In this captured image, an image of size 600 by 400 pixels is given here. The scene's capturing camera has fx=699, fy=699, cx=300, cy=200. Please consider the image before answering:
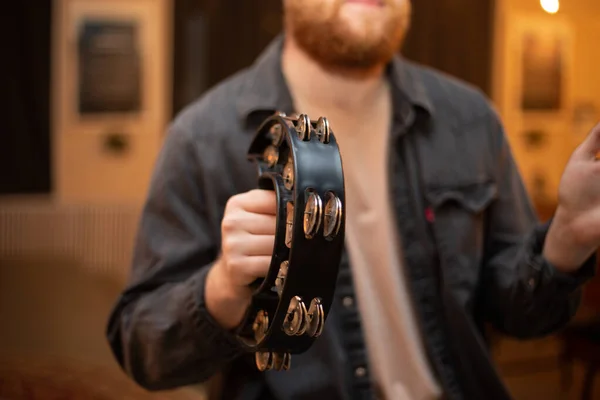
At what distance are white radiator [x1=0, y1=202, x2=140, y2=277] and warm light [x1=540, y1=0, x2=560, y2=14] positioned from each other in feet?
6.29

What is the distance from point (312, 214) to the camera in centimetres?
40

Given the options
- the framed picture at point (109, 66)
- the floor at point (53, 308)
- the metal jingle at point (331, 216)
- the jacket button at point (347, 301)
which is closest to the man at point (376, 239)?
the jacket button at point (347, 301)

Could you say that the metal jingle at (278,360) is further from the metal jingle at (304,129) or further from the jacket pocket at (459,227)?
the jacket pocket at (459,227)

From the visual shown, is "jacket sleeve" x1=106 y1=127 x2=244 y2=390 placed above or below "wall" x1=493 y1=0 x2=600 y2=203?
below

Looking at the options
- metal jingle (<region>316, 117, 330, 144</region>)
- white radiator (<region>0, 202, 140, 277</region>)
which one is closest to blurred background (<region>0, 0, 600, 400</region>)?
white radiator (<region>0, 202, 140, 277</region>)

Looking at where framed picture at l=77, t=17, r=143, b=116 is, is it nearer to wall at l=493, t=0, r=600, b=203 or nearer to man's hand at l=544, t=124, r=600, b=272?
wall at l=493, t=0, r=600, b=203

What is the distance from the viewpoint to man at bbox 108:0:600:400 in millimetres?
666

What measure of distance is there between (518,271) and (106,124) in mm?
1930

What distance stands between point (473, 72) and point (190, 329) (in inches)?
56.7

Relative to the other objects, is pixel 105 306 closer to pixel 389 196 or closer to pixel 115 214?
pixel 115 214

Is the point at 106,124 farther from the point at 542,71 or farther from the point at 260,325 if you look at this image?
the point at 260,325

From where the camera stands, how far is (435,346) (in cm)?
72

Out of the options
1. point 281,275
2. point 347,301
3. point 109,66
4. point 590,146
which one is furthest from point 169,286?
point 109,66

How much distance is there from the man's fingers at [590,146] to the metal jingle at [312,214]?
7.9 inches
